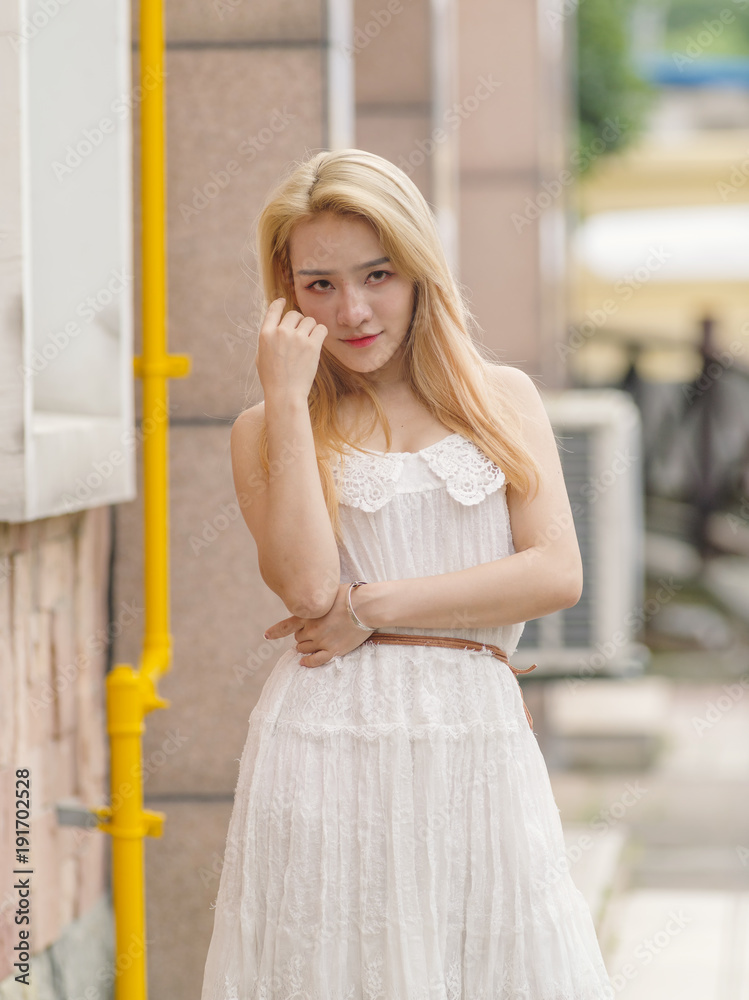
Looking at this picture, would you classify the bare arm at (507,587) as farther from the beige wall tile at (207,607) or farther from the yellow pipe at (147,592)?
the beige wall tile at (207,607)

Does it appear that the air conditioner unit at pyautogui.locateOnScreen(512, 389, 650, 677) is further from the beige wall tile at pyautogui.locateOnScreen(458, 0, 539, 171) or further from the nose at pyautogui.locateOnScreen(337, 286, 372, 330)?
the nose at pyautogui.locateOnScreen(337, 286, 372, 330)

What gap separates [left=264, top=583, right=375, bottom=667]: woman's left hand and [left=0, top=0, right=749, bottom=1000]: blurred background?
2.34 ft

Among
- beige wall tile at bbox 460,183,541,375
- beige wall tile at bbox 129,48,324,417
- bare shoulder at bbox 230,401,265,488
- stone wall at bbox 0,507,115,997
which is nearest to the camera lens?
bare shoulder at bbox 230,401,265,488

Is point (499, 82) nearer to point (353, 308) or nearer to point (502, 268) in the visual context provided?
point (502, 268)

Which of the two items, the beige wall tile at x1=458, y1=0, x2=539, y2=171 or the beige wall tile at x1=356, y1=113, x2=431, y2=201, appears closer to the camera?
the beige wall tile at x1=356, y1=113, x2=431, y2=201

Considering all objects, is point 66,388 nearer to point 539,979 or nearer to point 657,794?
point 539,979

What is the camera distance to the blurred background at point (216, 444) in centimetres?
287

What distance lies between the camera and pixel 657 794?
20.4ft

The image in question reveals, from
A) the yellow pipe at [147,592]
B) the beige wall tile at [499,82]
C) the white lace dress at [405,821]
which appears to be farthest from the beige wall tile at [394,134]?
the white lace dress at [405,821]

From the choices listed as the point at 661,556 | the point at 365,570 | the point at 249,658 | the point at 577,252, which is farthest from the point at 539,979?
the point at 577,252

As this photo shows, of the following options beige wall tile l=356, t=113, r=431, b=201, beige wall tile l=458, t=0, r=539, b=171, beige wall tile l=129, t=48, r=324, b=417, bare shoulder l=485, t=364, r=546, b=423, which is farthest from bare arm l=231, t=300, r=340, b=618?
beige wall tile l=458, t=0, r=539, b=171

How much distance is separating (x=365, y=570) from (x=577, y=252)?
14.9 metres

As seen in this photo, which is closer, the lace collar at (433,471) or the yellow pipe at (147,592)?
the lace collar at (433,471)

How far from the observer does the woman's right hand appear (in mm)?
2031
